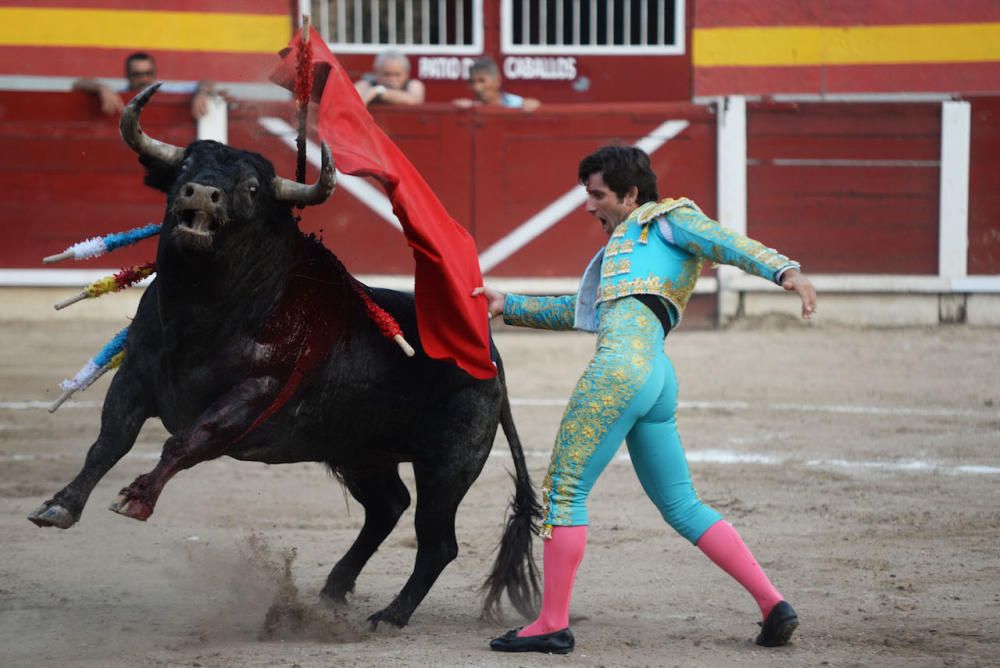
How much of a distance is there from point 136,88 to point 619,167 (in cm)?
614

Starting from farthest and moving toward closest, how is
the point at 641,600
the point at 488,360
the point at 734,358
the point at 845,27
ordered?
the point at 845,27 → the point at 734,358 → the point at 641,600 → the point at 488,360

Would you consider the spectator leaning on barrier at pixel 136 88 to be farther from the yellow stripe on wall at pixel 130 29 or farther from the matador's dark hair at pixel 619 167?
the matador's dark hair at pixel 619 167

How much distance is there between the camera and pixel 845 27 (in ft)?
36.6

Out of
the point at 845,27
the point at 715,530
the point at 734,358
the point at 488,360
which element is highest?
the point at 845,27

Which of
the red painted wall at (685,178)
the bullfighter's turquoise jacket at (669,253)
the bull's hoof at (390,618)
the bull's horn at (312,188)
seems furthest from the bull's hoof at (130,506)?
the red painted wall at (685,178)

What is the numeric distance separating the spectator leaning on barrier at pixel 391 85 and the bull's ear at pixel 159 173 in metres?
5.91

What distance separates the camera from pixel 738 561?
3.55 meters

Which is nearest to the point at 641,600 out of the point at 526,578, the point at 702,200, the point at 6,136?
the point at 526,578

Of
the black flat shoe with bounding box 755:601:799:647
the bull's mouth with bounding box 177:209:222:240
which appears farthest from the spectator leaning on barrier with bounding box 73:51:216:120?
the black flat shoe with bounding box 755:601:799:647

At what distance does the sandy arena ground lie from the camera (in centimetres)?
360

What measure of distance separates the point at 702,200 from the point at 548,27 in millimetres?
2525

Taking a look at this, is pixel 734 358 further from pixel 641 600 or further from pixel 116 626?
pixel 116 626

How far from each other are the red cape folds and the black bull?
0.11 metres

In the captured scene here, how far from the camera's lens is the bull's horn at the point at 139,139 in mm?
3635
